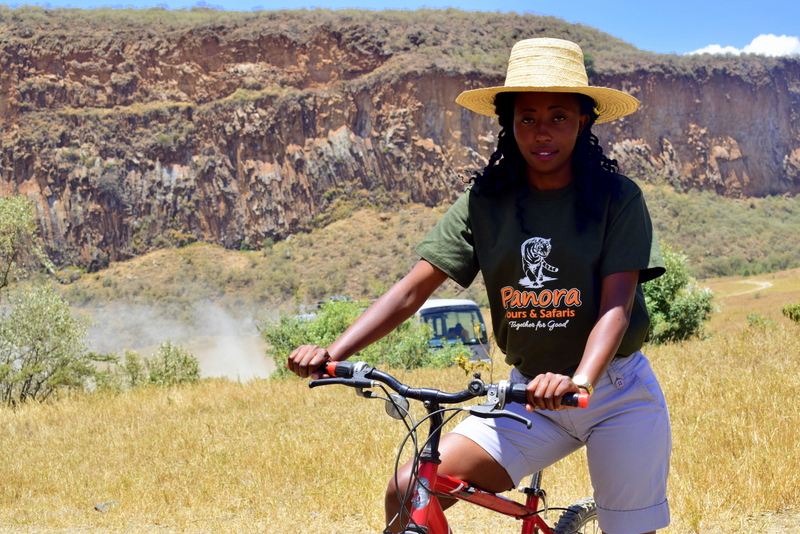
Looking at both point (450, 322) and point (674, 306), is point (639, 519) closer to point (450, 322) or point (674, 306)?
point (674, 306)

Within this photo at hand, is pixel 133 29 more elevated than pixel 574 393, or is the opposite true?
pixel 133 29

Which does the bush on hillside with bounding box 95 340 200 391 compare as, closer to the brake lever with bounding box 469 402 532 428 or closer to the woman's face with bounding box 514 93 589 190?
the woman's face with bounding box 514 93 589 190

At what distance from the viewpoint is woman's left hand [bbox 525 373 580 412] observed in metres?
1.95

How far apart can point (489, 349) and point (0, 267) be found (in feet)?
33.6

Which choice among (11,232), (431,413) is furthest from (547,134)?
(11,232)

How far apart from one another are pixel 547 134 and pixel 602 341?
722 mm

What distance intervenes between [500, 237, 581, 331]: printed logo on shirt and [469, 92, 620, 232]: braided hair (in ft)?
0.33

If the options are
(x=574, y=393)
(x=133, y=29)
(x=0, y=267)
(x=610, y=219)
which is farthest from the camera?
(x=133, y=29)

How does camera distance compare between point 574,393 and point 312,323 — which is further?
point 312,323

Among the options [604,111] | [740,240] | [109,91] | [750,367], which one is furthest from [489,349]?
[109,91]

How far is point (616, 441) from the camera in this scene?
237 cm

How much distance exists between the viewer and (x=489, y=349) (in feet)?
45.3

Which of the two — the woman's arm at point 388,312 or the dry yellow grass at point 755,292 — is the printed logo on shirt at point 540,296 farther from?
the dry yellow grass at point 755,292

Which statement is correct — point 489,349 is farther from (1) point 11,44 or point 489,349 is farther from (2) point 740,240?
(1) point 11,44
